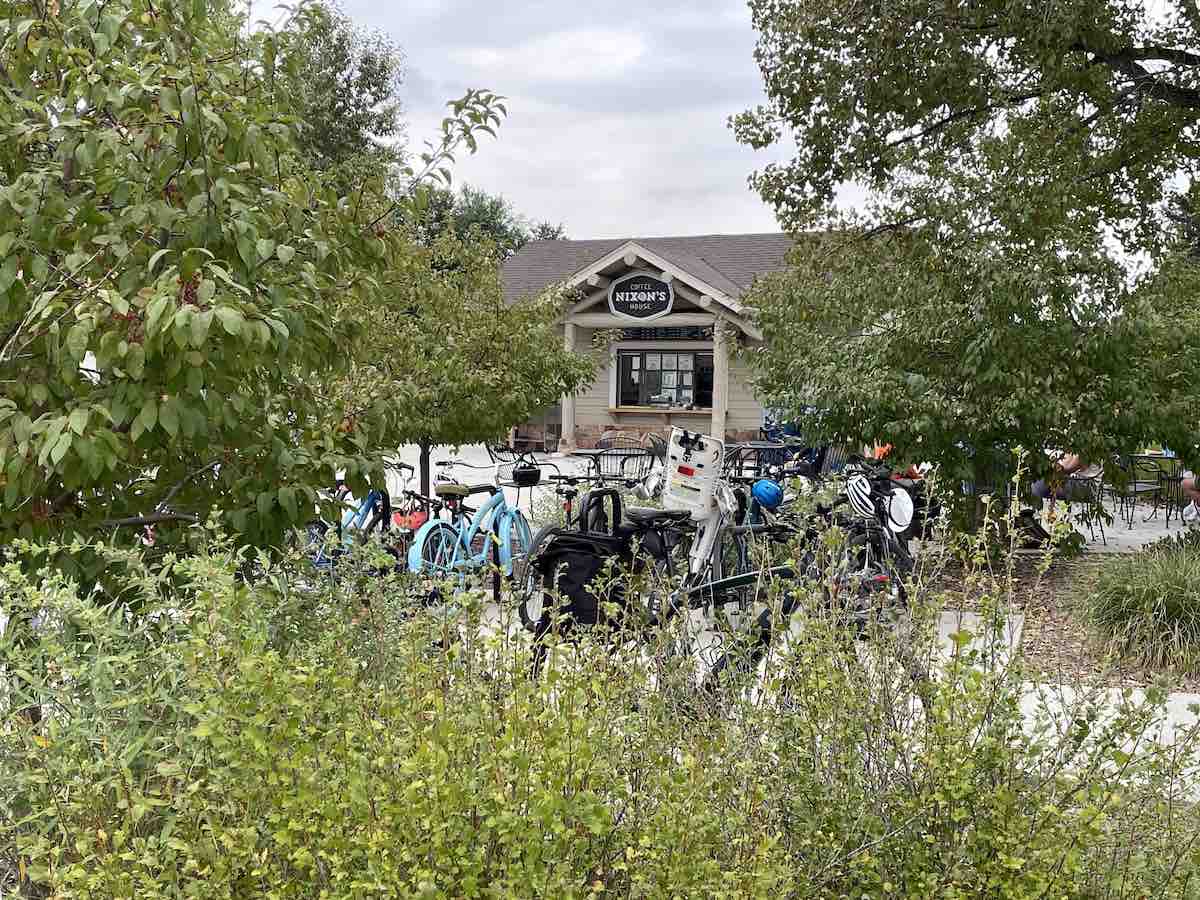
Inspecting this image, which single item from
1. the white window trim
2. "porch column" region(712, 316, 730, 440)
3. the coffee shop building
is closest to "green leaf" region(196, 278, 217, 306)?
the coffee shop building

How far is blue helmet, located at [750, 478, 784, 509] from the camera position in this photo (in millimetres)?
8766

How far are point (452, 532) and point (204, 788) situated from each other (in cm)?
536

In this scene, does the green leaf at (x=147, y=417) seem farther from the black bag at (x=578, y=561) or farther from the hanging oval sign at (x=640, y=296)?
the hanging oval sign at (x=640, y=296)

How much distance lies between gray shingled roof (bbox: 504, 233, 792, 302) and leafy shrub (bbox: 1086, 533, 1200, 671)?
1717cm

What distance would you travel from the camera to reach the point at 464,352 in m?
9.80

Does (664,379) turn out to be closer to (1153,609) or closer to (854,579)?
(1153,609)

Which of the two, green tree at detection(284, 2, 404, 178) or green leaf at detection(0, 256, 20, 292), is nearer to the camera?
green leaf at detection(0, 256, 20, 292)

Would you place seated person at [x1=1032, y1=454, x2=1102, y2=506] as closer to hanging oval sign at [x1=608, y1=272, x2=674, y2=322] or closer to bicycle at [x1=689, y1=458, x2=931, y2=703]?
bicycle at [x1=689, y1=458, x2=931, y2=703]

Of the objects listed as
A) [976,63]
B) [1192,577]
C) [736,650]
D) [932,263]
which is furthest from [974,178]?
[736,650]

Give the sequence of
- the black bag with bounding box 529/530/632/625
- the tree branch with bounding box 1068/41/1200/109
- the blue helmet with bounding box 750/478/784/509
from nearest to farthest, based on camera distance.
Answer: the black bag with bounding box 529/530/632/625
the blue helmet with bounding box 750/478/784/509
the tree branch with bounding box 1068/41/1200/109

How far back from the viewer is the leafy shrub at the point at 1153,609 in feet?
20.7

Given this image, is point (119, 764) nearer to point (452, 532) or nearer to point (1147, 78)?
point (452, 532)

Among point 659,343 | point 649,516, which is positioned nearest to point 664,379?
point 659,343

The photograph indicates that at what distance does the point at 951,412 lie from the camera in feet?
28.1
